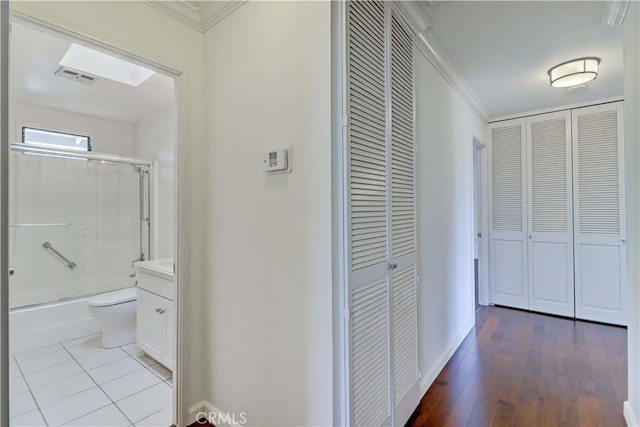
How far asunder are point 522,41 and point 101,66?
338 centimetres

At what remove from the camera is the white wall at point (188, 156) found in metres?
1.66

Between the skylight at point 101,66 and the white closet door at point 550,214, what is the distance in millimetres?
4275

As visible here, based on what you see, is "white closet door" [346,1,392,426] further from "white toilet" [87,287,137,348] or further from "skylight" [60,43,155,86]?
"white toilet" [87,287,137,348]

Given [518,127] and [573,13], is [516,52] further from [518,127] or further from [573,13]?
[518,127]

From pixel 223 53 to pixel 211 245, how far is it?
1.12m

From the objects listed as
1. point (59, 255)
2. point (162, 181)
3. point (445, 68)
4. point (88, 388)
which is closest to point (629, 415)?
point (445, 68)

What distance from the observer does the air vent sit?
2.56m

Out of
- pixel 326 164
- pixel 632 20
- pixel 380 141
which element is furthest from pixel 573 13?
pixel 326 164

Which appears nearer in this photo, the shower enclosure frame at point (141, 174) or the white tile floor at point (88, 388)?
the white tile floor at point (88, 388)

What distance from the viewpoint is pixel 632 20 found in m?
1.66

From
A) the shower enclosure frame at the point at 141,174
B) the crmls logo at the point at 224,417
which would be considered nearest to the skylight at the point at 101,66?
the shower enclosure frame at the point at 141,174

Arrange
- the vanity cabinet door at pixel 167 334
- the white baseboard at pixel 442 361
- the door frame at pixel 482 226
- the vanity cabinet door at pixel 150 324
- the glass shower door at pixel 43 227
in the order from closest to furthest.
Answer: the white baseboard at pixel 442 361, the vanity cabinet door at pixel 167 334, the vanity cabinet door at pixel 150 324, the glass shower door at pixel 43 227, the door frame at pixel 482 226

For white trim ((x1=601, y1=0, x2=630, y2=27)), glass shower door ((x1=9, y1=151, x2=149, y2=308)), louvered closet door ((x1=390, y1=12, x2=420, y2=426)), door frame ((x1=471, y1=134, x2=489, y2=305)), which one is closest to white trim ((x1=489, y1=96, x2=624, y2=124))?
door frame ((x1=471, y1=134, x2=489, y2=305))

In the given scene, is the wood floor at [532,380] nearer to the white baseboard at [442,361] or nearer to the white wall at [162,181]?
the white baseboard at [442,361]
